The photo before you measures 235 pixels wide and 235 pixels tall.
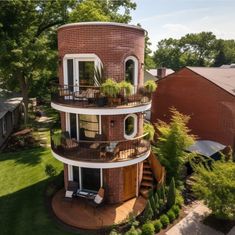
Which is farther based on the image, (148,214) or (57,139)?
(57,139)

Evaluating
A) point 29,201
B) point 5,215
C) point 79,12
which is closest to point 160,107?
point 79,12

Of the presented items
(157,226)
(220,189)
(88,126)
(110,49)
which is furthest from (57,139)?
(220,189)

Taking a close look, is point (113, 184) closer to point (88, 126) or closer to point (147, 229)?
point (147, 229)

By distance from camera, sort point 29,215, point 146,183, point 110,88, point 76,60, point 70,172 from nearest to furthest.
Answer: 1. point 110,88
2. point 76,60
3. point 29,215
4. point 70,172
5. point 146,183

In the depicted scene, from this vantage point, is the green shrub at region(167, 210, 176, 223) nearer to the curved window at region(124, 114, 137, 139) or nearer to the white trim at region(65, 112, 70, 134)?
the curved window at region(124, 114, 137, 139)

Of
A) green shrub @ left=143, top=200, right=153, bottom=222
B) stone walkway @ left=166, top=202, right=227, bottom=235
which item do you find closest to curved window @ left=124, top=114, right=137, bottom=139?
green shrub @ left=143, top=200, right=153, bottom=222

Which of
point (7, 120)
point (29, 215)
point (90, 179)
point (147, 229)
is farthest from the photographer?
point (7, 120)

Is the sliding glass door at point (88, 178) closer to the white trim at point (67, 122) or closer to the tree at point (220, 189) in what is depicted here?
the white trim at point (67, 122)
